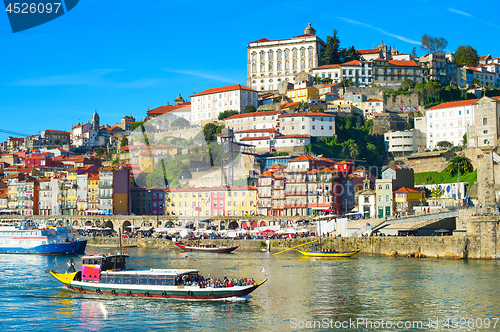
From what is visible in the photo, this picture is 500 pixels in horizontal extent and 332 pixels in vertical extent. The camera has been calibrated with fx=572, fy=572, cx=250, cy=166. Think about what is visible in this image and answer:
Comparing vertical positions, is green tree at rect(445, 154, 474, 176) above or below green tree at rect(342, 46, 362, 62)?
below

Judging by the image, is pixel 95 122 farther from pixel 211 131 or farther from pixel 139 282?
pixel 139 282

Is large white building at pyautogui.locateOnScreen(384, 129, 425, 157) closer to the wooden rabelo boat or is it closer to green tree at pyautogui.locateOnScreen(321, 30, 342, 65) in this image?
green tree at pyautogui.locateOnScreen(321, 30, 342, 65)

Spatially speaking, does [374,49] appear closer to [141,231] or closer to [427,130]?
[427,130]

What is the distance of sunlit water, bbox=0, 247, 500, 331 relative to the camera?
2700 cm

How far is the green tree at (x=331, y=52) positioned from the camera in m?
115

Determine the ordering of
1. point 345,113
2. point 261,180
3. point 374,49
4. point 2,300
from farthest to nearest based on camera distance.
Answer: point 374,49 → point 345,113 → point 261,180 → point 2,300

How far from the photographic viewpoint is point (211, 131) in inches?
3900

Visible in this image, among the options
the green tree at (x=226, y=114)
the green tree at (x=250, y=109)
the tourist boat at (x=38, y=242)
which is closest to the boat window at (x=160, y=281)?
the tourist boat at (x=38, y=242)

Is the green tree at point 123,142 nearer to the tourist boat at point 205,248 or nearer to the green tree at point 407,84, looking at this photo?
the green tree at point 407,84

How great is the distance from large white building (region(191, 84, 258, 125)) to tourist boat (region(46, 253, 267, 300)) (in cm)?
7202

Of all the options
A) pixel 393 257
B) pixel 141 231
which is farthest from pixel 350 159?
pixel 393 257

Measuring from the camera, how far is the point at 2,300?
3316cm

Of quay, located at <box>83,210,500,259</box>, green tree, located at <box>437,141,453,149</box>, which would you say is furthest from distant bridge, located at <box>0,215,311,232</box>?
green tree, located at <box>437,141,453,149</box>

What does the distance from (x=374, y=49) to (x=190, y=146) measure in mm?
46528
